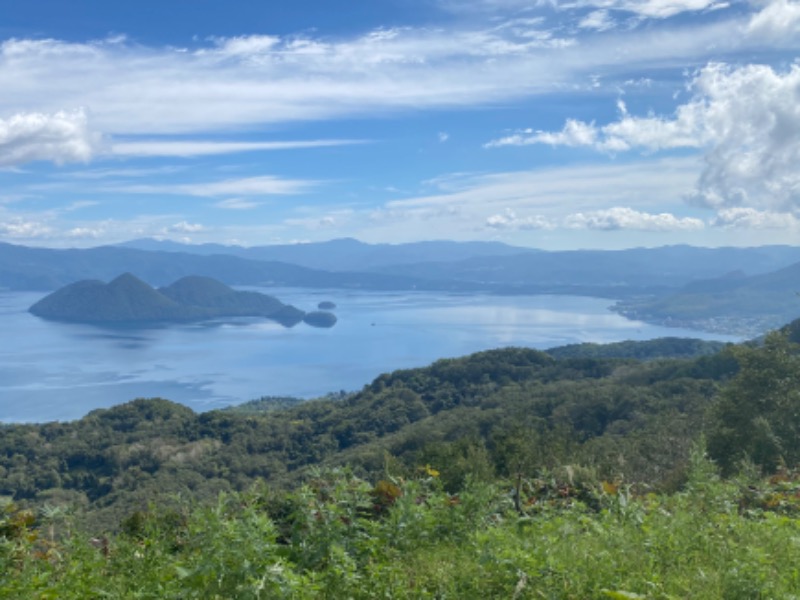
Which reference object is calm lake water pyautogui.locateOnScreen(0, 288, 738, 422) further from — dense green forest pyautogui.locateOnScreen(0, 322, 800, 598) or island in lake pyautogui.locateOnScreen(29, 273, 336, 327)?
dense green forest pyautogui.locateOnScreen(0, 322, 800, 598)

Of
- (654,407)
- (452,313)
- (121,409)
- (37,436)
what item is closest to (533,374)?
(654,407)

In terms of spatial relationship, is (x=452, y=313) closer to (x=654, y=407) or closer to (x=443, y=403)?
(x=443, y=403)

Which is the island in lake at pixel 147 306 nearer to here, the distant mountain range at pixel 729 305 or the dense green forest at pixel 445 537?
the distant mountain range at pixel 729 305

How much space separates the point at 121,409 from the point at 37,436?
540 cm

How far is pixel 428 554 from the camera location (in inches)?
121

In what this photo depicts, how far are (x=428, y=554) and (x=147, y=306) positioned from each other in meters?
157

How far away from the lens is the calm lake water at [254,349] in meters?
77.2

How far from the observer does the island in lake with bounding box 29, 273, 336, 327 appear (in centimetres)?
14550

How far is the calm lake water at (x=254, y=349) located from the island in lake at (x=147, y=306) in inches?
236

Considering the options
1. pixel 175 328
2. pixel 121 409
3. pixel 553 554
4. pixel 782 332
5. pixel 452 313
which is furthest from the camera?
pixel 452 313

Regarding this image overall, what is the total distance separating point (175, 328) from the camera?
137250 mm

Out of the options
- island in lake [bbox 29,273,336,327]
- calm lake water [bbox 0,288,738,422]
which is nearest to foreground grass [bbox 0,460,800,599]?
calm lake water [bbox 0,288,738,422]

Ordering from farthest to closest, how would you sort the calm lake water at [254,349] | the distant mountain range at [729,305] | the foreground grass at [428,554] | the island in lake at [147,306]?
the island in lake at [147,306] → the distant mountain range at [729,305] → the calm lake water at [254,349] → the foreground grass at [428,554]

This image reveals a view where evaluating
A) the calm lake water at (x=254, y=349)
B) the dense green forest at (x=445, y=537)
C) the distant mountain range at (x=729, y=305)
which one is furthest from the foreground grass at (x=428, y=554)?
the distant mountain range at (x=729, y=305)
